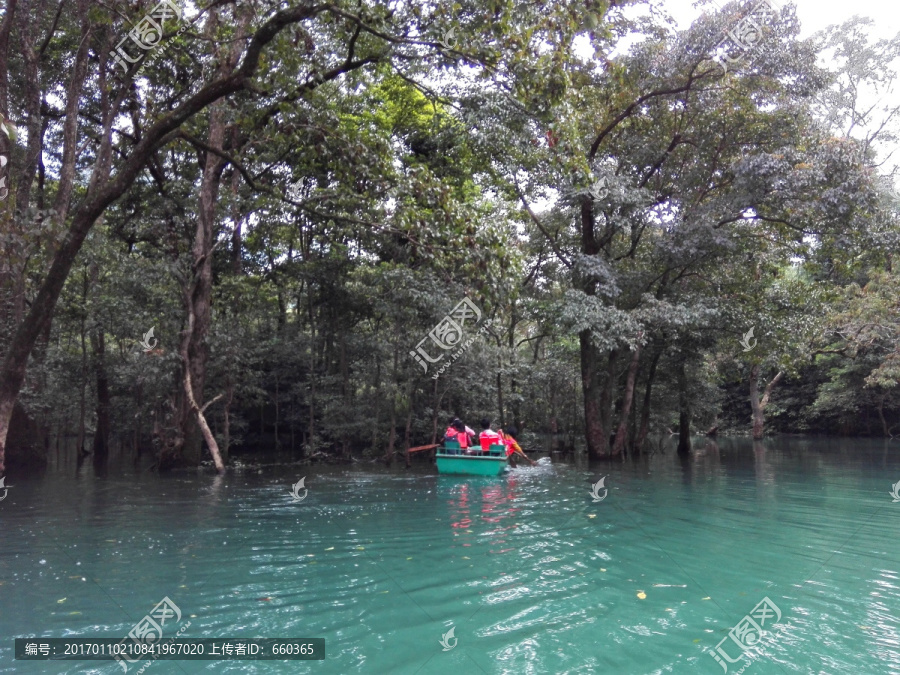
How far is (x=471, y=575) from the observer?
20.5 feet

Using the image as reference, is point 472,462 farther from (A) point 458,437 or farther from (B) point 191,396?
(B) point 191,396

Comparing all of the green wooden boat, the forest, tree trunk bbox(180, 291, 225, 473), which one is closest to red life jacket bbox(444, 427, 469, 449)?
the green wooden boat

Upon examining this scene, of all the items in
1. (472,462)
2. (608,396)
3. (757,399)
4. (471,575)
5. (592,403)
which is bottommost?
(471,575)

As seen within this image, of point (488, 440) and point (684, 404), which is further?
point (684, 404)

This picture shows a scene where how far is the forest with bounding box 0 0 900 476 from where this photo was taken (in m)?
8.65

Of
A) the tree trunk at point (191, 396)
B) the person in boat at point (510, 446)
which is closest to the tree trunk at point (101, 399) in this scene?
the tree trunk at point (191, 396)

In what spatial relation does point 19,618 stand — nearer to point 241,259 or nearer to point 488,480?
point 488,480

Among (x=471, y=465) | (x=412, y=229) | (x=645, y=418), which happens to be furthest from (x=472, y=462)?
(x=645, y=418)

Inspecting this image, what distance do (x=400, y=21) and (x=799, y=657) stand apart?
704cm

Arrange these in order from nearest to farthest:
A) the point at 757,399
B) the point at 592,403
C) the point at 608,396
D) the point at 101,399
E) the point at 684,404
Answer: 1. the point at 592,403
2. the point at 608,396
3. the point at 101,399
4. the point at 684,404
5. the point at 757,399

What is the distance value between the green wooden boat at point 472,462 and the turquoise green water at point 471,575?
2.66 m

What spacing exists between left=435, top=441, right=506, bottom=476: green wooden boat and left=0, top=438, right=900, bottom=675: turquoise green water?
105 inches

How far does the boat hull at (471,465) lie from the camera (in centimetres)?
1509

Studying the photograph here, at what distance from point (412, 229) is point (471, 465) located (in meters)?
8.88
